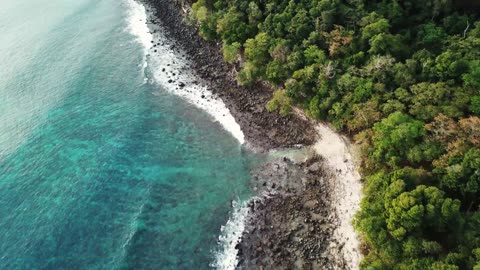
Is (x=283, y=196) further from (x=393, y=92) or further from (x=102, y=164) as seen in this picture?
(x=102, y=164)

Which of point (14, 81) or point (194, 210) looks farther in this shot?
point (14, 81)

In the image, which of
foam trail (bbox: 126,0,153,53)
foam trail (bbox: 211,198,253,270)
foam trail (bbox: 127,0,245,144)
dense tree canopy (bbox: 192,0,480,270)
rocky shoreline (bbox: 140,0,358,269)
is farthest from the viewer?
foam trail (bbox: 126,0,153,53)

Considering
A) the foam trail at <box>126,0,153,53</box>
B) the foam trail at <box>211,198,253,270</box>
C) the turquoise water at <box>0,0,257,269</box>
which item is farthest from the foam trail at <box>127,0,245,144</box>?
the foam trail at <box>211,198,253,270</box>

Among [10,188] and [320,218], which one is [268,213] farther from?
[10,188]

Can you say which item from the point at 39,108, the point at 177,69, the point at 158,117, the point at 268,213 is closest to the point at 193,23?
the point at 177,69

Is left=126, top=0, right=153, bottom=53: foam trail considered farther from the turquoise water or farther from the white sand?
the white sand

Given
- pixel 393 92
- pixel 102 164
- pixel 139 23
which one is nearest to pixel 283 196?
pixel 393 92

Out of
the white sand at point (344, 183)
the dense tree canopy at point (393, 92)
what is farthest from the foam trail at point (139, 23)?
the white sand at point (344, 183)
